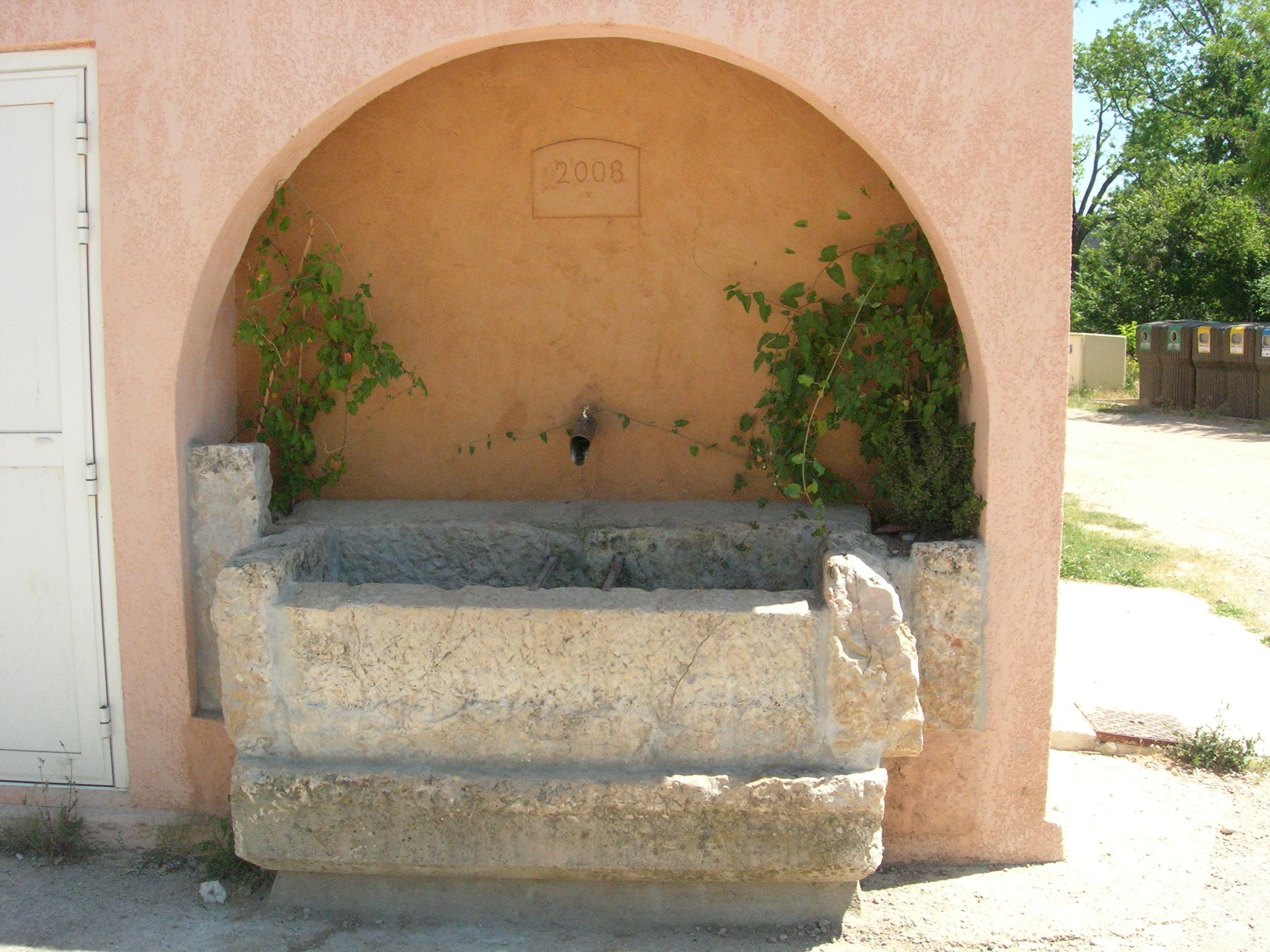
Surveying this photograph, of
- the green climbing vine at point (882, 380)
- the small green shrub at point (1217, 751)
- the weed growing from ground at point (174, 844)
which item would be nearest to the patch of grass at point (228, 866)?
the weed growing from ground at point (174, 844)

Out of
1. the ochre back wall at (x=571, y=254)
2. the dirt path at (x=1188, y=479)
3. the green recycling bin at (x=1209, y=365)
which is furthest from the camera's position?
the green recycling bin at (x=1209, y=365)

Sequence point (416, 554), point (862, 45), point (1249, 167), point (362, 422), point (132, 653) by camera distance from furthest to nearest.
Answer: point (1249, 167) < point (362, 422) < point (416, 554) < point (132, 653) < point (862, 45)

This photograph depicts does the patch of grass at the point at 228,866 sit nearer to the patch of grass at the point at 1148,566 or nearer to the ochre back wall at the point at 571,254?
the ochre back wall at the point at 571,254

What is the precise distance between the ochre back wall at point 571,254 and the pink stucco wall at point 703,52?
0.65 m

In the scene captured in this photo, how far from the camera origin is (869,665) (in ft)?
9.63

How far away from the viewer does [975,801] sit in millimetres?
3287

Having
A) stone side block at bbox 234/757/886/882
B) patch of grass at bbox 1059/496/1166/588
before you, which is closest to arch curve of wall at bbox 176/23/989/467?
stone side block at bbox 234/757/886/882

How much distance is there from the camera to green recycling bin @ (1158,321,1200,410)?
518 inches

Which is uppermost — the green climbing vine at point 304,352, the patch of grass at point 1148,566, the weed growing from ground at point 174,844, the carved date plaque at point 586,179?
the carved date plaque at point 586,179

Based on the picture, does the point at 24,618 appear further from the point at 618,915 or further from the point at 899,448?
the point at 899,448

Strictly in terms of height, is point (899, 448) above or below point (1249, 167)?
below

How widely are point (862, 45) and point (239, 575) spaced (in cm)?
237

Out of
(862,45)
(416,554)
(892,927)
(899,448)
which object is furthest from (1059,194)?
(416,554)

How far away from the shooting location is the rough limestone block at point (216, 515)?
3.39 m
